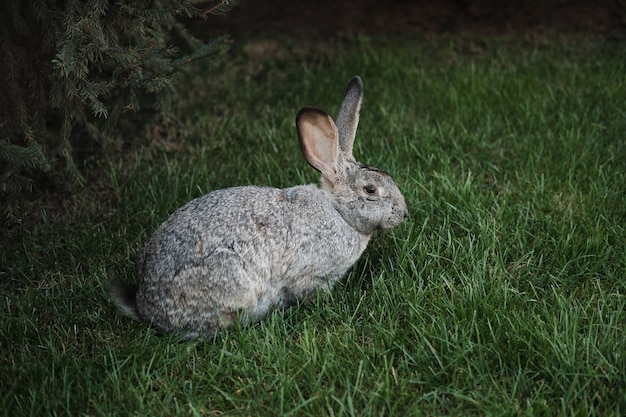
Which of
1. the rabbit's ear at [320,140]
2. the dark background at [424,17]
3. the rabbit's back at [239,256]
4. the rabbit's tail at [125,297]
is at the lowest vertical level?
the rabbit's tail at [125,297]

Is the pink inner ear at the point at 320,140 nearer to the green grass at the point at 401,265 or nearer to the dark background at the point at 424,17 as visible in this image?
the green grass at the point at 401,265

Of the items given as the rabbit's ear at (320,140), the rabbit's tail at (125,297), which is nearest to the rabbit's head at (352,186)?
the rabbit's ear at (320,140)

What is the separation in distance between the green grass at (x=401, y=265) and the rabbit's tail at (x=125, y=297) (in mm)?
85

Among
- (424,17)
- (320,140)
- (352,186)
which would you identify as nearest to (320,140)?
(320,140)

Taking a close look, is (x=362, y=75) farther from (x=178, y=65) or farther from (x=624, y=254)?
(x=624, y=254)

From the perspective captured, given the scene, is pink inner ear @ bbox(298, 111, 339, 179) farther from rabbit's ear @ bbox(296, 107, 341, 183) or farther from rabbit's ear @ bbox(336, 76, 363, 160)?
rabbit's ear @ bbox(336, 76, 363, 160)

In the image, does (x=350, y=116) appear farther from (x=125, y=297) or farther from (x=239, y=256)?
(x=125, y=297)

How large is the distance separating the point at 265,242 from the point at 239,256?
176mm

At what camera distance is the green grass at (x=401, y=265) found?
10.6ft

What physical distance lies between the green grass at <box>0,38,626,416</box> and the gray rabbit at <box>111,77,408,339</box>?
13cm

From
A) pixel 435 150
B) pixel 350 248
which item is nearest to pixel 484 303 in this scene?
pixel 350 248

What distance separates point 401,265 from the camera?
162 inches

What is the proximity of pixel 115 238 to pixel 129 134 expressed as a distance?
5.34 feet

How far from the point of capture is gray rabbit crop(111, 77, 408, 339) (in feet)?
12.0
